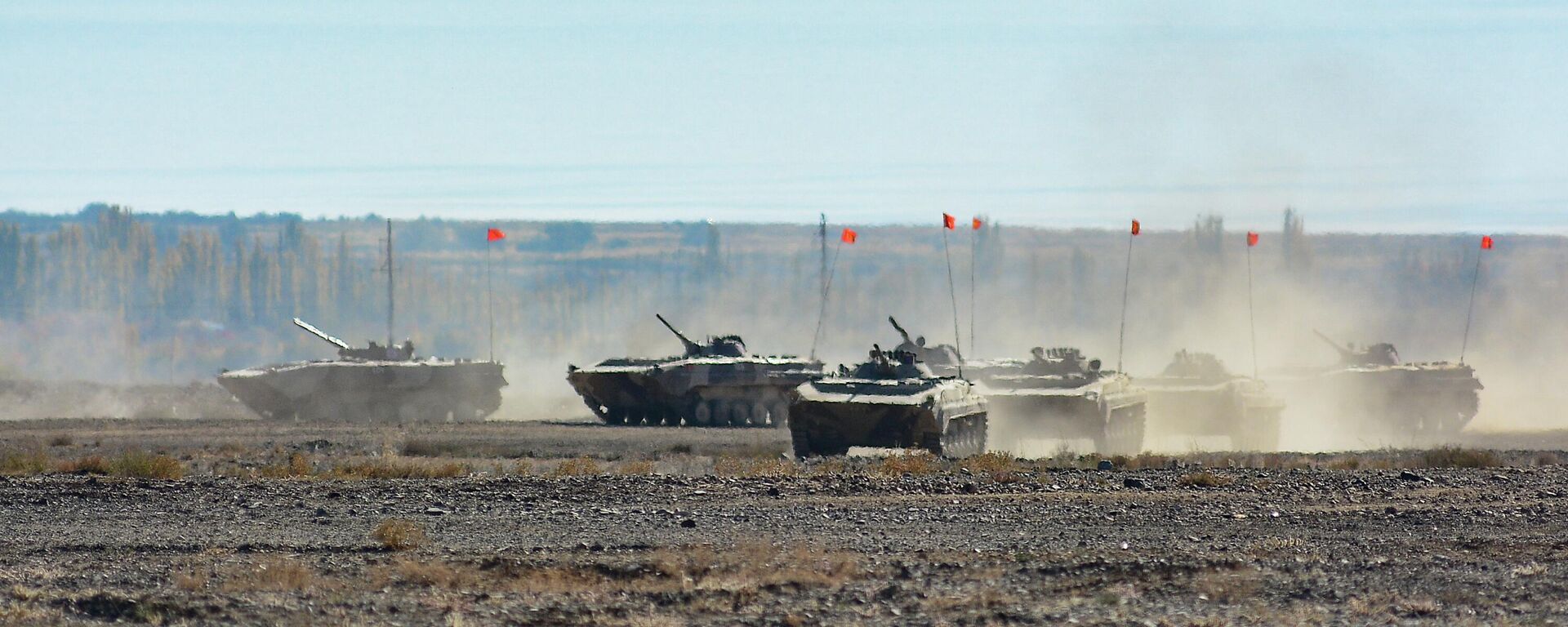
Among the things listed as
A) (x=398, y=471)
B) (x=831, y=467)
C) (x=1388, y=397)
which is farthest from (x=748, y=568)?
(x=1388, y=397)

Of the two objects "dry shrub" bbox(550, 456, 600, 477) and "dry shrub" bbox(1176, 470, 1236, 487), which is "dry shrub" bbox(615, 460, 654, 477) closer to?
"dry shrub" bbox(550, 456, 600, 477)

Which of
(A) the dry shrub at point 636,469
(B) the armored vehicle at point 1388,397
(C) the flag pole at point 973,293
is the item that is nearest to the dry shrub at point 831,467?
(A) the dry shrub at point 636,469

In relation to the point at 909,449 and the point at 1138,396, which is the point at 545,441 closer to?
the point at 909,449

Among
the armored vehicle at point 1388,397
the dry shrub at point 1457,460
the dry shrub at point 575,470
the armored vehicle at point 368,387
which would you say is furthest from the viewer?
the armored vehicle at point 368,387

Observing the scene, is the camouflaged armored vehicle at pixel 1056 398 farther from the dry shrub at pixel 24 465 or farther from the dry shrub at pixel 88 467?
the dry shrub at pixel 24 465

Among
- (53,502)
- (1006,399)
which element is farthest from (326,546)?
(1006,399)

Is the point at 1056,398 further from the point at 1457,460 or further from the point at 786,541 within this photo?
the point at 786,541

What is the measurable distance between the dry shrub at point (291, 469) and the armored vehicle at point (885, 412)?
23.1ft

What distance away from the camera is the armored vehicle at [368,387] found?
41.9 m

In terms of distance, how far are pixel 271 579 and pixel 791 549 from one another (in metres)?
3.69

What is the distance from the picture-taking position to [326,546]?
14.3 metres

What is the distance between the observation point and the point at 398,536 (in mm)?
14250

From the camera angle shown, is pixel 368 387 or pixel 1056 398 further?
pixel 368 387

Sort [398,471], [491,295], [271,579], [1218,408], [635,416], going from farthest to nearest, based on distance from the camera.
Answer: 1. [491,295]
2. [635,416]
3. [1218,408]
4. [398,471]
5. [271,579]
